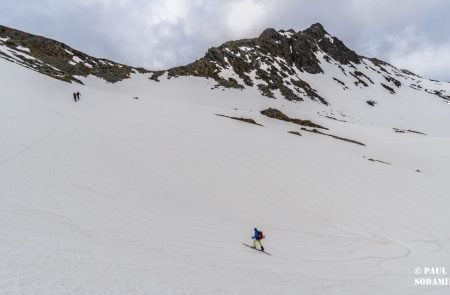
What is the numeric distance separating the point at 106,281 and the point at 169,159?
1437 cm

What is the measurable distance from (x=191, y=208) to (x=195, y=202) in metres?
0.87

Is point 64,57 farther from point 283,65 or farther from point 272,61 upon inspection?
point 283,65

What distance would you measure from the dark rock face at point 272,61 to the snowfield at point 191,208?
179 ft

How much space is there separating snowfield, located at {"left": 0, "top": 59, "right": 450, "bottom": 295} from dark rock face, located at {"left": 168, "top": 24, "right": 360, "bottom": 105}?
54.4m

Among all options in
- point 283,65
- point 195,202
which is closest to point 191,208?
point 195,202

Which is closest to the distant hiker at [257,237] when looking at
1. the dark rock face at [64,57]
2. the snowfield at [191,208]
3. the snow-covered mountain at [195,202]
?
the snowfield at [191,208]

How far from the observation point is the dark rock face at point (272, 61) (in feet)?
287

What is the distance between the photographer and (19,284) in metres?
5.22

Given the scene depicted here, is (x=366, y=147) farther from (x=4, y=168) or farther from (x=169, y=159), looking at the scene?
(x=4, y=168)

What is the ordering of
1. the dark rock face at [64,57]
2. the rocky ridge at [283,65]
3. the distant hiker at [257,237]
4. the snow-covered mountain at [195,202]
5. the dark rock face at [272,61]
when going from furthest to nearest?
the dark rock face at [272,61] → the rocky ridge at [283,65] → the dark rock face at [64,57] → the distant hiker at [257,237] → the snow-covered mountain at [195,202]

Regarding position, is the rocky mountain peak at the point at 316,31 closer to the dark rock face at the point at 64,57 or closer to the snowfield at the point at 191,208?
the dark rock face at the point at 64,57

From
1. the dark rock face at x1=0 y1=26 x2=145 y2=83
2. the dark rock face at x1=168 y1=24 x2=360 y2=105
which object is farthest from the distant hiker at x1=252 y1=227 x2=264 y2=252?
the dark rock face at x1=168 y1=24 x2=360 y2=105

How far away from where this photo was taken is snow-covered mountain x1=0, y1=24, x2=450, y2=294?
727 centimetres

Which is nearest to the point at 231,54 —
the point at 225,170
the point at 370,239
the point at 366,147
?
the point at 366,147
